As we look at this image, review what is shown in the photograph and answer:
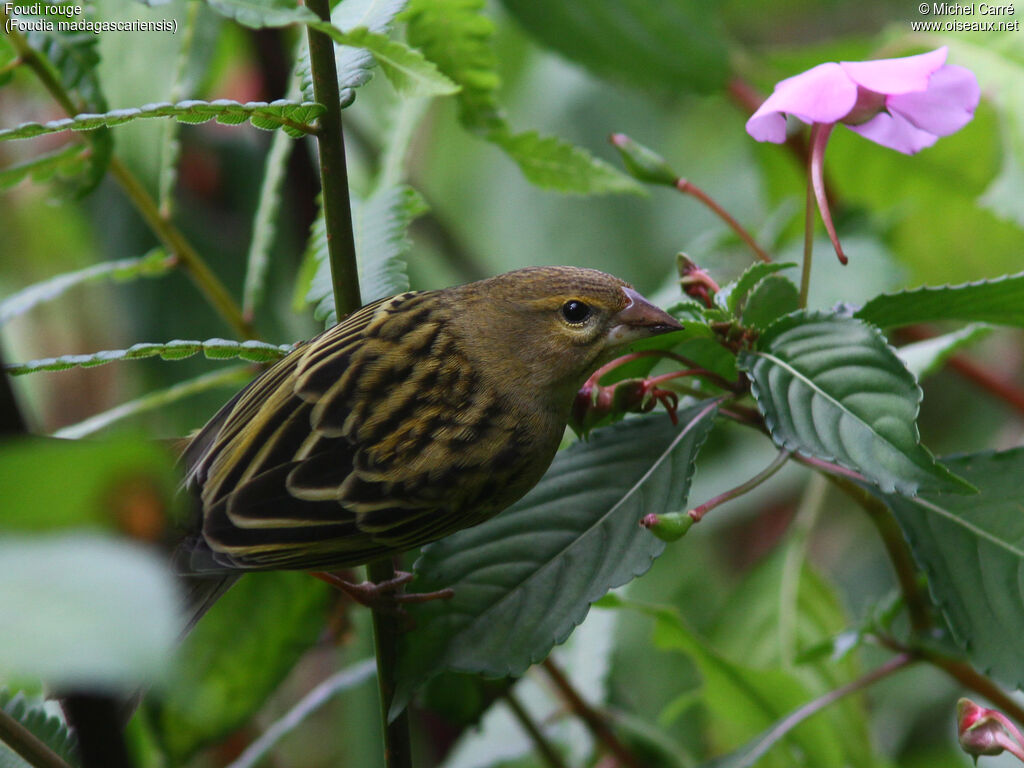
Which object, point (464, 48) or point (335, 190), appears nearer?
point (335, 190)

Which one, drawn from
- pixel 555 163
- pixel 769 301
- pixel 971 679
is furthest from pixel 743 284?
pixel 971 679

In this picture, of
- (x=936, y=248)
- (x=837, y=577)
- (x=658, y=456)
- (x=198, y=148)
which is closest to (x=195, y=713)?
(x=658, y=456)

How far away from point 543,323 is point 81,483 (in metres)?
1.03

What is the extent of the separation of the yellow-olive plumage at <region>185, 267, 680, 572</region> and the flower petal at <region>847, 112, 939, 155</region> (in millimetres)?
291

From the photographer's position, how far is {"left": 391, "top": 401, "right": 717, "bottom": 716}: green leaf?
0.97 m

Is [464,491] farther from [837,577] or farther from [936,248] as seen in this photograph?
[837,577]

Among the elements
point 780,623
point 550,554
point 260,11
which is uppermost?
point 260,11

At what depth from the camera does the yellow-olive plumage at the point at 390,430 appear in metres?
A: 1.07

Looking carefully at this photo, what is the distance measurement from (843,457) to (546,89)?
2132 millimetres

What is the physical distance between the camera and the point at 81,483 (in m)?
0.34

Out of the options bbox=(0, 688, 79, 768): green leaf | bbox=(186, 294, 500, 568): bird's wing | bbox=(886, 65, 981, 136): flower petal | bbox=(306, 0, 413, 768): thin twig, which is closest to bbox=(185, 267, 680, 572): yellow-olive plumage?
bbox=(186, 294, 500, 568): bird's wing

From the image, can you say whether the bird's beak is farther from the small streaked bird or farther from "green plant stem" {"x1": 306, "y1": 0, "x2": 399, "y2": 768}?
"green plant stem" {"x1": 306, "y1": 0, "x2": 399, "y2": 768}

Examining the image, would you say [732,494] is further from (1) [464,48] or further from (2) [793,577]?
(2) [793,577]

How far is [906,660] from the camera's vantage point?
124cm
